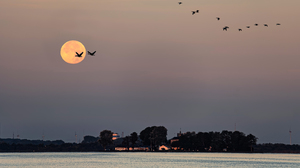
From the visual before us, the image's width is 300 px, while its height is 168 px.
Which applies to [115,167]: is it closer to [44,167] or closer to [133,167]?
[133,167]

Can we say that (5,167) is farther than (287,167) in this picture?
No

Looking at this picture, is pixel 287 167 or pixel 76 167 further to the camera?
pixel 287 167

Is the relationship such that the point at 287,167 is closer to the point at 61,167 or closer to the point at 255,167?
the point at 255,167

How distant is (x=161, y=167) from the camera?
128375 mm

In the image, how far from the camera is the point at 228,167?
13312 centimetres

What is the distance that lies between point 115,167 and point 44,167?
19.8 metres

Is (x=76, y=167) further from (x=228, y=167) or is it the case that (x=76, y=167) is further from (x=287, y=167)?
(x=287, y=167)

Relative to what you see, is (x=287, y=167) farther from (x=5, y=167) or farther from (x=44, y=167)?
(x=5, y=167)

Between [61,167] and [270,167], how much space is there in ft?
199

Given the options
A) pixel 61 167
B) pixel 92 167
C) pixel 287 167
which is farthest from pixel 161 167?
pixel 287 167

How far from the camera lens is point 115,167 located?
426 ft

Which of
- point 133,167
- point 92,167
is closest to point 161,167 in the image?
point 133,167

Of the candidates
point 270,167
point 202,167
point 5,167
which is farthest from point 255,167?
point 5,167

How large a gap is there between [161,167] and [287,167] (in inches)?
1556
